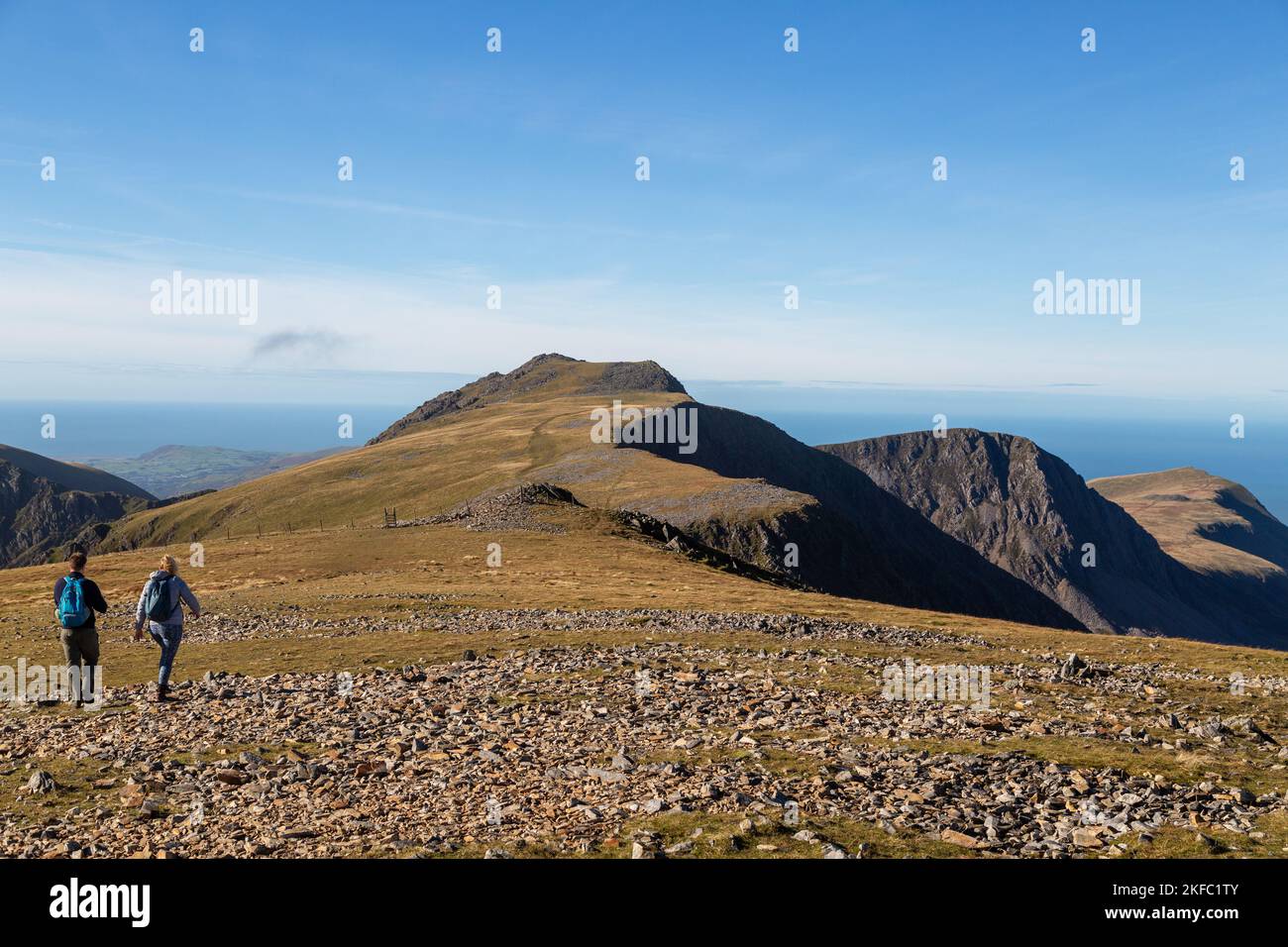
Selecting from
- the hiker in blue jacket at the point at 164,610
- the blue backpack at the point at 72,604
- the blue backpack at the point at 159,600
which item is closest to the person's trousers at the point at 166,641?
the hiker in blue jacket at the point at 164,610

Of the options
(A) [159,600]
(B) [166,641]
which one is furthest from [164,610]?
(B) [166,641]

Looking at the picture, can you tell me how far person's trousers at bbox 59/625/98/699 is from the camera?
2220 cm

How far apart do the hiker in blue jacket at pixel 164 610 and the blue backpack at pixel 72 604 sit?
1.34m

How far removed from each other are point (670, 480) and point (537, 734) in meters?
120

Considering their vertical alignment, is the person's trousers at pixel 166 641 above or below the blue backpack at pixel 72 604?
below

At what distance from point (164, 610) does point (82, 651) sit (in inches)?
99.8

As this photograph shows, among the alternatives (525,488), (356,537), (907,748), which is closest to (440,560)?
(356,537)

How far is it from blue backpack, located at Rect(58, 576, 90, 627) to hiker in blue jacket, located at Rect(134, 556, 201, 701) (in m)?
1.34

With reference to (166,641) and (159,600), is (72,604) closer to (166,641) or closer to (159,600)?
(159,600)

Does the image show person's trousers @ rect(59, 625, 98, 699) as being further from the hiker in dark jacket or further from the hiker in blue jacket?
the hiker in blue jacket

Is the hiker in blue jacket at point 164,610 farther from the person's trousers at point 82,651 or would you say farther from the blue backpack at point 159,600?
the person's trousers at point 82,651

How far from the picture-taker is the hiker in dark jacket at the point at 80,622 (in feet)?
71.6

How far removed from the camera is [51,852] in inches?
484
